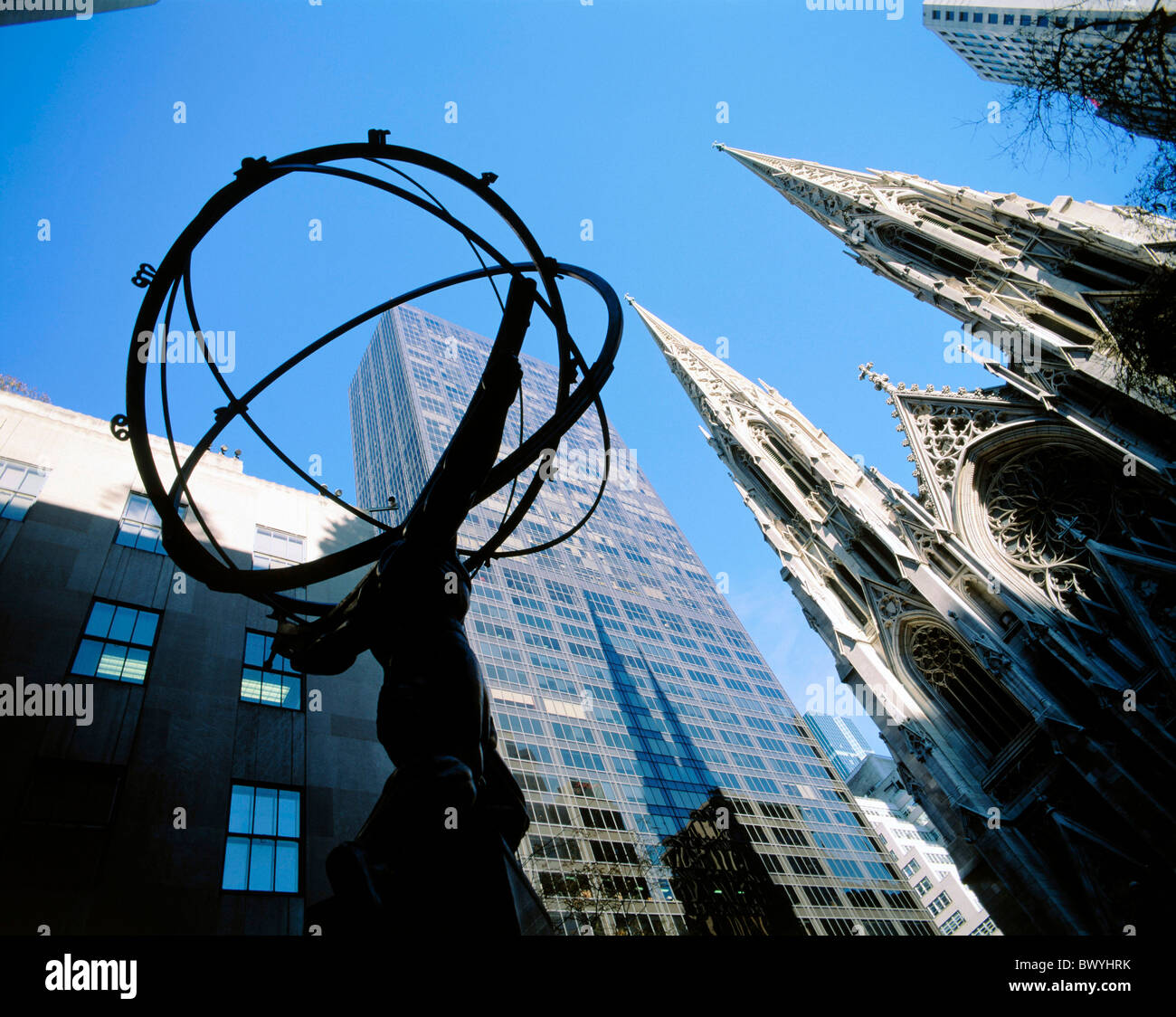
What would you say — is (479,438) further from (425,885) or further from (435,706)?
(425,885)

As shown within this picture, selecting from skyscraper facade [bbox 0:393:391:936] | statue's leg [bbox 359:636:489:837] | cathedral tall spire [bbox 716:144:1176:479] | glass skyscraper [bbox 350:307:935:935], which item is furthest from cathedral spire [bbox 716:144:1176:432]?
glass skyscraper [bbox 350:307:935:935]

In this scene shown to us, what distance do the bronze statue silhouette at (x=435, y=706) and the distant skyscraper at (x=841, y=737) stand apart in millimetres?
165586

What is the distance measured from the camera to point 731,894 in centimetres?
4447

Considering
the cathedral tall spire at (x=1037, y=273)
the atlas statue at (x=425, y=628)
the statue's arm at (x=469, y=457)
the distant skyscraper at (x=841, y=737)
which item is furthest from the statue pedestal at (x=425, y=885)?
the distant skyscraper at (x=841, y=737)

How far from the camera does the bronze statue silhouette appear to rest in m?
3.81

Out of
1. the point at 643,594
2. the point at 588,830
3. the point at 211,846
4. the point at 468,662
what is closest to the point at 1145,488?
the point at 468,662

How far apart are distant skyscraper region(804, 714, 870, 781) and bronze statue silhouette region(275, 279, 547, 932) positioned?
166 m

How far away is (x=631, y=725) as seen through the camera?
52906 mm

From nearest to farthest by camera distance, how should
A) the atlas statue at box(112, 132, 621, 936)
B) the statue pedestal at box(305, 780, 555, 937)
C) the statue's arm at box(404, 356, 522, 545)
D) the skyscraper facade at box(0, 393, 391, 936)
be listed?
the statue pedestal at box(305, 780, 555, 937), the atlas statue at box(112, 132, 621, 936), the statue's arm at box(404, 356, 522, 545), the skyscraper facade at box(0, 393, 391, 936)

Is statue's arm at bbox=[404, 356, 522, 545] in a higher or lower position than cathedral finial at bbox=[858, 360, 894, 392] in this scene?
lower

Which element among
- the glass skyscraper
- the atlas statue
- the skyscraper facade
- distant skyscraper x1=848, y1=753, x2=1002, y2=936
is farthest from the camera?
distant skyscraper x1=848, y1=753, x2=1002, y2=936

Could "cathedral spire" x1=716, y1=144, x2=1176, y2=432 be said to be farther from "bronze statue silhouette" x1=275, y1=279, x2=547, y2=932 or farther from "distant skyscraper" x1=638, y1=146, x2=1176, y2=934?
"bronze statue silhouette" x1=275, y1=279, x2=547, y2=932

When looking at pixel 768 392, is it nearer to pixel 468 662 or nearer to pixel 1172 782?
pixel 1172 782
